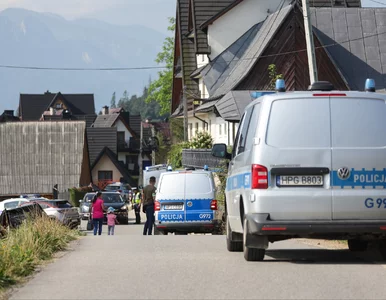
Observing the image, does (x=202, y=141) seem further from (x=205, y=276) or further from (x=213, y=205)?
(x=205, y=276)

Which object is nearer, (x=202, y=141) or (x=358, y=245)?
(x=358, y=245)

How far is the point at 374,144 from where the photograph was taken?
1249cm

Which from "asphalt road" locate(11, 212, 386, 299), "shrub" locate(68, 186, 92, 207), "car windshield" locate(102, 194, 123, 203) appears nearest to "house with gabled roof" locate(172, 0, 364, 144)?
"car windshield" locate(102, 194, 123, 203)

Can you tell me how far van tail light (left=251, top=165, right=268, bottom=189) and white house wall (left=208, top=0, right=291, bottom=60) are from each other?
49.2 m

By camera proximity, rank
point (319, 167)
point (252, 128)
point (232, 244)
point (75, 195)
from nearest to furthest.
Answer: point (319, 167) → point (252, 128) → point (232, 244) → point (75, 195)

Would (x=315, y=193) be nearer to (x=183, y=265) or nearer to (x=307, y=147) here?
(x=307, y=147)

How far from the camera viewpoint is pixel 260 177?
40.8ft

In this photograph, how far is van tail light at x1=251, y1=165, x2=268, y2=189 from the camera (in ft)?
40.8

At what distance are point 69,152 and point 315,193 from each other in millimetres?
77714

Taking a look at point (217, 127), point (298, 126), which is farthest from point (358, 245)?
point (217, 127)

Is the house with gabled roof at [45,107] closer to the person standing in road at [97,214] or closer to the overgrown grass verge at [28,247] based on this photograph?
the person standing in road at [97,214]

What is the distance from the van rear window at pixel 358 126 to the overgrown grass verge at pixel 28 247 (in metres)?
4.13

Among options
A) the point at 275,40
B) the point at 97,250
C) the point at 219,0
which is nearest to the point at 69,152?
the point at 219,0

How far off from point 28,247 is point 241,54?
148 ft
